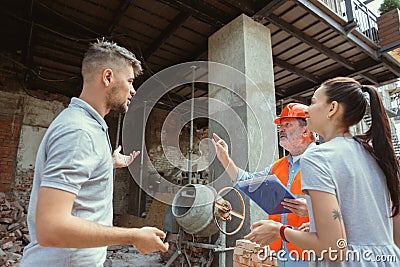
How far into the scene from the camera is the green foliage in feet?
14.7

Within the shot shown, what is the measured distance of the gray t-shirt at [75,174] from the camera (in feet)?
2.37

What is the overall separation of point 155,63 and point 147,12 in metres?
1.15

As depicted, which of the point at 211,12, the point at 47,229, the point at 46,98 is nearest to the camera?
the point at 47,229

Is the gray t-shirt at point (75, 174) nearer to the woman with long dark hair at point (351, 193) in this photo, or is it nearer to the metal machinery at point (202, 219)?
the woman with long dark hair at point (351, 193)

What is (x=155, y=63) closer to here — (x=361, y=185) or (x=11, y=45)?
(x=11, y=45)

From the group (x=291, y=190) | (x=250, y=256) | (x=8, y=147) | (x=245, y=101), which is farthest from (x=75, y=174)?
(x=8, y=147)

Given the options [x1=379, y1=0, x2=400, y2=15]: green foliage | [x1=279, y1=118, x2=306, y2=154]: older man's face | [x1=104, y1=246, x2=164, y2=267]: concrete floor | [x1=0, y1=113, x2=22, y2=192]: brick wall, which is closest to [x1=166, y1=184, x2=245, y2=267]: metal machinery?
[x1=279, y1=118, x2=306, y2=154]: older man's face

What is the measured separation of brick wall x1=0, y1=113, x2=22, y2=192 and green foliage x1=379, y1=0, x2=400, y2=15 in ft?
23.4

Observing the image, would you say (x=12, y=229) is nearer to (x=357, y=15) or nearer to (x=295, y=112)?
(x=295, y=112)

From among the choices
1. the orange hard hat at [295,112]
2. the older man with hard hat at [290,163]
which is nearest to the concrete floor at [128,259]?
the older man with hard hat at [290,163]

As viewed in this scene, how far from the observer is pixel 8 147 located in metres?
4.72

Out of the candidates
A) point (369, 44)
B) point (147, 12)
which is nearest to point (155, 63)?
point (147, 12)

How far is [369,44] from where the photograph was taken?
12.7 ft

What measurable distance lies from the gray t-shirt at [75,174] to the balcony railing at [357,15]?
3377 millimetres
